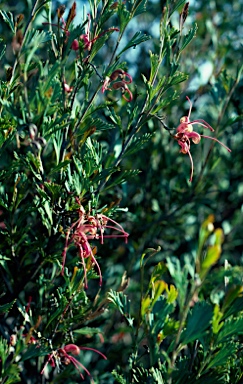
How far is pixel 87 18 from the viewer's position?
965mm

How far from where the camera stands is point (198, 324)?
75 cm

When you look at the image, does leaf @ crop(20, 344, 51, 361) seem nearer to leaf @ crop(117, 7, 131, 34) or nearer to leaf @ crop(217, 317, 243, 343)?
leaf @ crop(217, 317, 243, 343)

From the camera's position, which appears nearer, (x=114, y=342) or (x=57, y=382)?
(x=57, y=382)

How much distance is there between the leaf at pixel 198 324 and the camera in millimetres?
741

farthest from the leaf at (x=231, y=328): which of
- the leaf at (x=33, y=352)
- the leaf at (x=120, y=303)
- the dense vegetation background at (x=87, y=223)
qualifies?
the leaf at (x=33, y=352)

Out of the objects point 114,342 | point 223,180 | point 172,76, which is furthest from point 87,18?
point 223,180

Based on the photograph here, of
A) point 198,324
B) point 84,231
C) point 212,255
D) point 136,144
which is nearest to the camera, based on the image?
point 212,255

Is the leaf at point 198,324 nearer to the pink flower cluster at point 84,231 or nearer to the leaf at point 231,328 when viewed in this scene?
the leaf at point 231,328

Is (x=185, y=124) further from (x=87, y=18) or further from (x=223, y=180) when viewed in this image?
(x=223, y=180)

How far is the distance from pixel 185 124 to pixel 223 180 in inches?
42.5

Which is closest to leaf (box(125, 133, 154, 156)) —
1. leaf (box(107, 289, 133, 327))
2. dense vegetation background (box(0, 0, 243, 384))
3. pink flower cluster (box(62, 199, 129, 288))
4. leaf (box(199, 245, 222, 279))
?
dense vegetation background (box(0, 0, 243, 384))

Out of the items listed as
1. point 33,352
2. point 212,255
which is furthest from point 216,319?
point 33,352

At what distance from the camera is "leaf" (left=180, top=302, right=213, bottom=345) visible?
741 mm

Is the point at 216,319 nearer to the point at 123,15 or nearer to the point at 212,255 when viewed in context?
the point at 212,255
